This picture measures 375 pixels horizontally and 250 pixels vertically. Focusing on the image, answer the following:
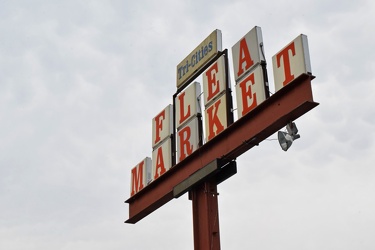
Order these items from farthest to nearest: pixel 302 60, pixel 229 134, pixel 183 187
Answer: pixel 183 187
pixel 229 134
pixel 302 60

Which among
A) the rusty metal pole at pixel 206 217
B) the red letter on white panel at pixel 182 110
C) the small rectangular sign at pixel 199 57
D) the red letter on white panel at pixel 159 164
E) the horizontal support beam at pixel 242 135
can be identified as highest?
the small rectangular sign at pixel 199 57

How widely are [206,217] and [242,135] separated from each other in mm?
2039

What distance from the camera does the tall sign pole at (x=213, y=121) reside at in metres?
13.6

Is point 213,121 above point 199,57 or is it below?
below

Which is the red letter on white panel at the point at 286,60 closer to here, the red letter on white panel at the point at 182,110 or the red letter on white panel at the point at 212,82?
the red letter on white panel at the point at 212,82

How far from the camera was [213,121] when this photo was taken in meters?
15.5

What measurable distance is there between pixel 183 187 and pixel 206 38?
12.5 feet

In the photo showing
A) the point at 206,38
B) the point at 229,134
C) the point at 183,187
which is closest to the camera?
the point at 229,134

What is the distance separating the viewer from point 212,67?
1622cm

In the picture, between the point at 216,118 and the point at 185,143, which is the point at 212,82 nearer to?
the point at 216,118

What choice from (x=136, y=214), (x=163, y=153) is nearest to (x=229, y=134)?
(x=163, y=153)

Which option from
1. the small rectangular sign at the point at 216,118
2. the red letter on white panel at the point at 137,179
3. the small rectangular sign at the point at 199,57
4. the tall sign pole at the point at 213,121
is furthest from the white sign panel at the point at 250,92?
the red letter on white panel at the point at 137,179

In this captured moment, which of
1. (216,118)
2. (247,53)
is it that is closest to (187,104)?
(216,118)

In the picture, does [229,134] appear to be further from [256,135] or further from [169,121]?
[169,121]
